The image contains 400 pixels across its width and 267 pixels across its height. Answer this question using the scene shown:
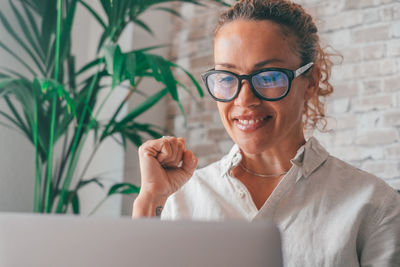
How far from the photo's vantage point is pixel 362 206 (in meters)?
1.03

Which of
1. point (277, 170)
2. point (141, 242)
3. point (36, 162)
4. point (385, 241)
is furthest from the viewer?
point (36, 162)

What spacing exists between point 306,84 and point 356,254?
48cm

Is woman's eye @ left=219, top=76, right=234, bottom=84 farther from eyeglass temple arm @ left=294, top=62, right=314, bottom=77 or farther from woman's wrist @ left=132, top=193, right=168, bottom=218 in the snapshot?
woman's wrist @ left=132, top=193, right=168, bottom=218

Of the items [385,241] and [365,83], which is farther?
[365,83]

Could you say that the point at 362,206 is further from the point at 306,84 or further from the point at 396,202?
the point at 306,84

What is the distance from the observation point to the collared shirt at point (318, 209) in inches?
39.5

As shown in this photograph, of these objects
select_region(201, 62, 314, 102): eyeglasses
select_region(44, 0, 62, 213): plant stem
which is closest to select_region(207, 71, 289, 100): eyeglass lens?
select_region(201, 62, 314, 102): eyeglasses

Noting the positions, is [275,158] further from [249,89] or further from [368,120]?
[368,120]

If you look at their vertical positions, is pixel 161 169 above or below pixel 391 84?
below

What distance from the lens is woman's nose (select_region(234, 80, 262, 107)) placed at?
3.70 ft

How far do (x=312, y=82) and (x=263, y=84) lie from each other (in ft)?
0.71

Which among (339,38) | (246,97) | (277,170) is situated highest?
(339,38)

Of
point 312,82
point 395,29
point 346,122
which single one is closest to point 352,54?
point 395,29

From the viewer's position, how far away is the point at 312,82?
126 cm
